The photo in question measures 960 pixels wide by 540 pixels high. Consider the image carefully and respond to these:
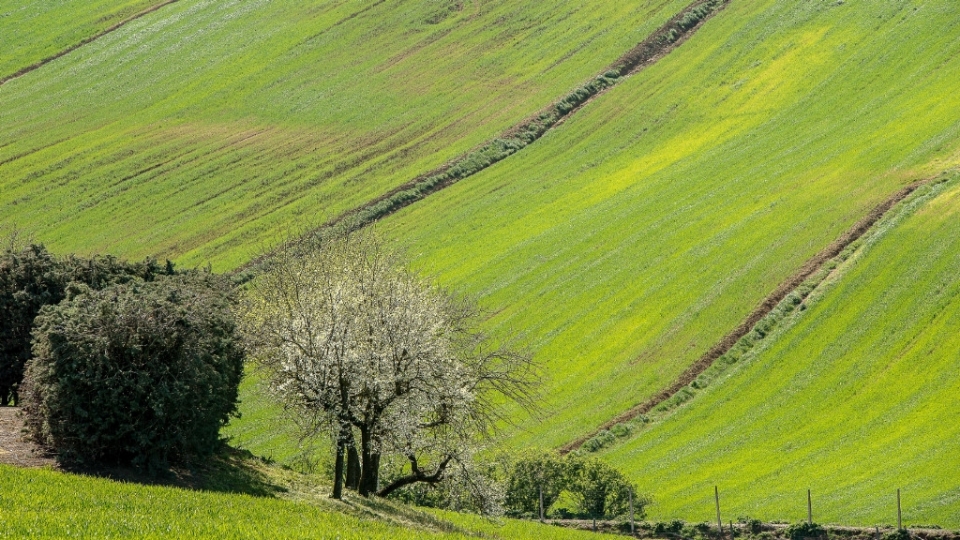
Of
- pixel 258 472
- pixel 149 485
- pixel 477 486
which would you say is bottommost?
pixel 477 486

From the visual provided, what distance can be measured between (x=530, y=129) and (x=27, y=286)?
70301 millimetres

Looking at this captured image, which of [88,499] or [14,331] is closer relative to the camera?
[88,499]

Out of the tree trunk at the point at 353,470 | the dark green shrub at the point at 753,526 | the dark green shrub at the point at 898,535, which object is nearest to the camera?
the tree trunk at the point at 353,470

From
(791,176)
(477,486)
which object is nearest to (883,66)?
(791,176)

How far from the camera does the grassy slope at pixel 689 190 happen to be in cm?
7644

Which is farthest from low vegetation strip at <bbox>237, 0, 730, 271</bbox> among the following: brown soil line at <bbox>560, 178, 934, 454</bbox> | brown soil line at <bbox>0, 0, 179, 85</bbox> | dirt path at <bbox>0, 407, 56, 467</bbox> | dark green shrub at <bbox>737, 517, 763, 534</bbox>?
brown soil line at <bbox>0, 0, 179, 85</bbox>

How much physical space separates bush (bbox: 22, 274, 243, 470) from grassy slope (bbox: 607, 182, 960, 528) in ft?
87.1

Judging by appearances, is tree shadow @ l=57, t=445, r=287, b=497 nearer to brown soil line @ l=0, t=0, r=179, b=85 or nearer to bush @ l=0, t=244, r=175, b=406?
bush @ l=0, t=244, r=175, b=406

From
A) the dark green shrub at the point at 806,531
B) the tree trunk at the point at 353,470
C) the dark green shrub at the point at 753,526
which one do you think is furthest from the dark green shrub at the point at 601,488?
the tree trunk at the point at 353,470

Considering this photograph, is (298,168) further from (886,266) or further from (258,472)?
(258,472)

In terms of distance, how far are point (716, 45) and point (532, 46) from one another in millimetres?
19500

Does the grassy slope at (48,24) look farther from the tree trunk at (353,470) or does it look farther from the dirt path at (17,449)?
the tree trunk at (353,470)

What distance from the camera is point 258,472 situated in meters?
42.7

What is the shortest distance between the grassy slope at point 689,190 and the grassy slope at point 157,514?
Answer: 31.7 m
